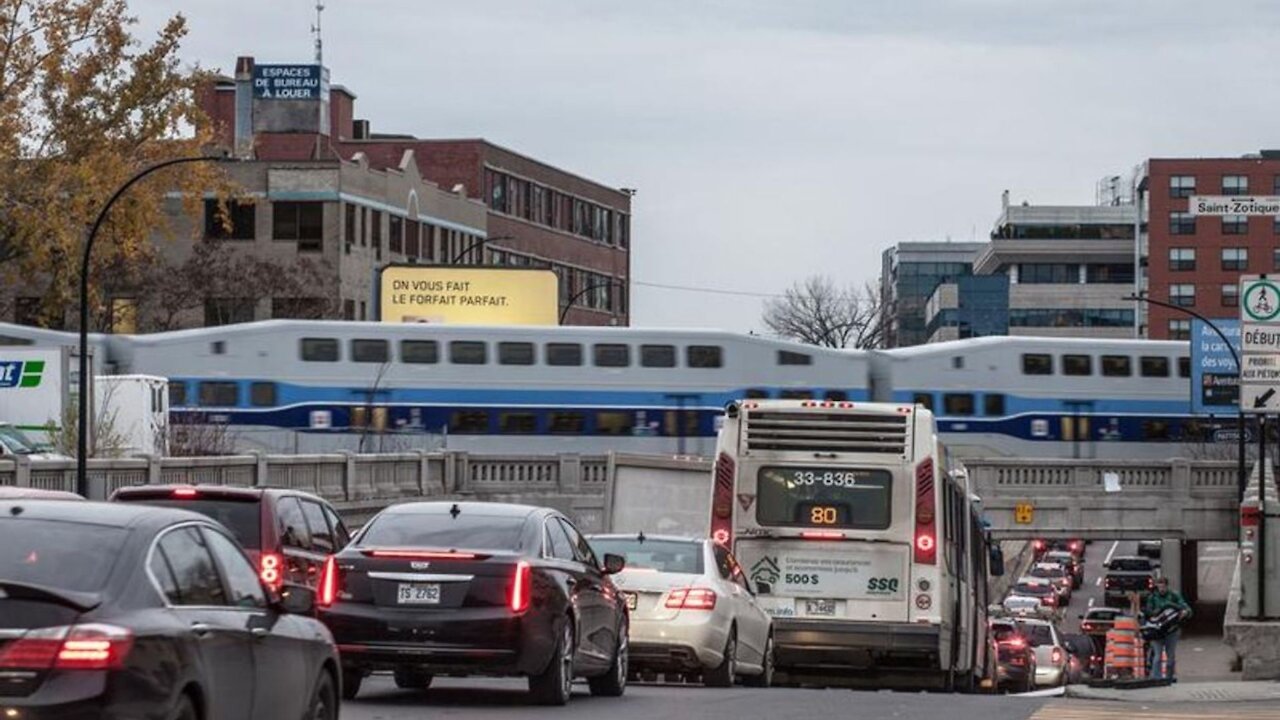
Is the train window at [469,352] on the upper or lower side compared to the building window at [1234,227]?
lower

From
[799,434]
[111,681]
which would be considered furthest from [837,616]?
[111,681]

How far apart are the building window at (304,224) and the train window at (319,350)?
22602mm

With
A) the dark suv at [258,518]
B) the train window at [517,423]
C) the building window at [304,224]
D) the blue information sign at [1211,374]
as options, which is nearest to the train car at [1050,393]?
the blue information sign at [1211,374]

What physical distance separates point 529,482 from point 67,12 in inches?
731

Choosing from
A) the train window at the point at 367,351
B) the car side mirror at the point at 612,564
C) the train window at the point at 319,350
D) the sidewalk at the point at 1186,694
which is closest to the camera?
the car side mirror at the point at 612,564

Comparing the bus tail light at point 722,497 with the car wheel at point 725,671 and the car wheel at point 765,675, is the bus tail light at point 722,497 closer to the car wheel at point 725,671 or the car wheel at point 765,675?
the car wheel at point 765,675

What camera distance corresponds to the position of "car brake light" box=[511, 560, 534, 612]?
18.3 metres

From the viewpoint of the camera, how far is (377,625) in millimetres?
18328

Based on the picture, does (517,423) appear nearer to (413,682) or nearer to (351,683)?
(413,682)

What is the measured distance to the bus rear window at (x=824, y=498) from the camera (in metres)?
25.8

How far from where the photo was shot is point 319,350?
67.5 meters

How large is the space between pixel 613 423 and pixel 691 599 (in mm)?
47408

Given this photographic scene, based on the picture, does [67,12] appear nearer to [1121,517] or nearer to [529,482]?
[529,482]

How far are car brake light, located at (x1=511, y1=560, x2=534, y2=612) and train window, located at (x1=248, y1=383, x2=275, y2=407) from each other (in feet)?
161
